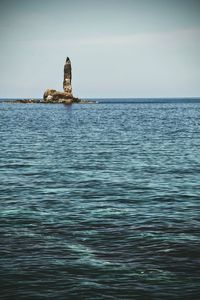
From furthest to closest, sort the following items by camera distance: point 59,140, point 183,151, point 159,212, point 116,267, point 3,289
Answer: point 59,140 < point 183,151 < point 159,212 < point 116,267 < point 3,289

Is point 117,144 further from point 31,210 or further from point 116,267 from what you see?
point 116,267

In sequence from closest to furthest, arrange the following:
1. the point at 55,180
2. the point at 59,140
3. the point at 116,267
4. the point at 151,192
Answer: the point at 116,267
the point at 151,192
the point at 55,180
the point at 59,140

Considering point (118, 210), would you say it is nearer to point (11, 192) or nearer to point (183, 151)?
point (11, 192)

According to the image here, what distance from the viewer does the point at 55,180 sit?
24.2 m

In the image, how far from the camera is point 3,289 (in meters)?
10.2

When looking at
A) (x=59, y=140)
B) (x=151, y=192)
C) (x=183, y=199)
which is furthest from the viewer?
(x=59, y=140)

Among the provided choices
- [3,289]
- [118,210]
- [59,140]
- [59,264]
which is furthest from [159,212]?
[59,140]

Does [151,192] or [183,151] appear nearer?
[151,192]

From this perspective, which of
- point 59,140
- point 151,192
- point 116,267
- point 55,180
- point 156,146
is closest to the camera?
point 116,267

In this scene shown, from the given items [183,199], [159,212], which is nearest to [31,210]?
[159,212]

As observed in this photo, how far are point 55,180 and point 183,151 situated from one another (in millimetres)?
16687

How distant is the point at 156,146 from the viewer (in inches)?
1652

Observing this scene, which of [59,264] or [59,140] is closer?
[59,264]

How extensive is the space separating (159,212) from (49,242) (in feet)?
17.7
